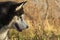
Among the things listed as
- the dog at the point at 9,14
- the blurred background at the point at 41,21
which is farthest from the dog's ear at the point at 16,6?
the blurred background at the point at 41,21

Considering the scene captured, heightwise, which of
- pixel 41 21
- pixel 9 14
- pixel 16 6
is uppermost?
pixel 16 6

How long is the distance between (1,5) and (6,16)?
29 centimetres

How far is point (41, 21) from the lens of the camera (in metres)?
12.2

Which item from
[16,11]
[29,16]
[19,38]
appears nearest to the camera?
[16,11]

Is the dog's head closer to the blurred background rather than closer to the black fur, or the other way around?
the black fur

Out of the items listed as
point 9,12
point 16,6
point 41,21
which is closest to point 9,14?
point 9,12

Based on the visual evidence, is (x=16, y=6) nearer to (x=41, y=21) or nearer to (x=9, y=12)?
(x=9, y=12)

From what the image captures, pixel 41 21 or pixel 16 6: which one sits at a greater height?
pixel 16 6

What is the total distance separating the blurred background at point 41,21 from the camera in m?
11.7

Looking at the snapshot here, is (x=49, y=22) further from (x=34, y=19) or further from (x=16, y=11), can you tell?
(x=16, y=11)

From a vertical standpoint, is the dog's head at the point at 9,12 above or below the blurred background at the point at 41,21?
above

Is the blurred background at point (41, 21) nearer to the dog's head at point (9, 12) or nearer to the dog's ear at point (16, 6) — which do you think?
the dog's head at point (9, 12)

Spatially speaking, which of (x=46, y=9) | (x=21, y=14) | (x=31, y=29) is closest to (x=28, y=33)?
(x=31, y=29)

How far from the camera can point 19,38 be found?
455 inches
